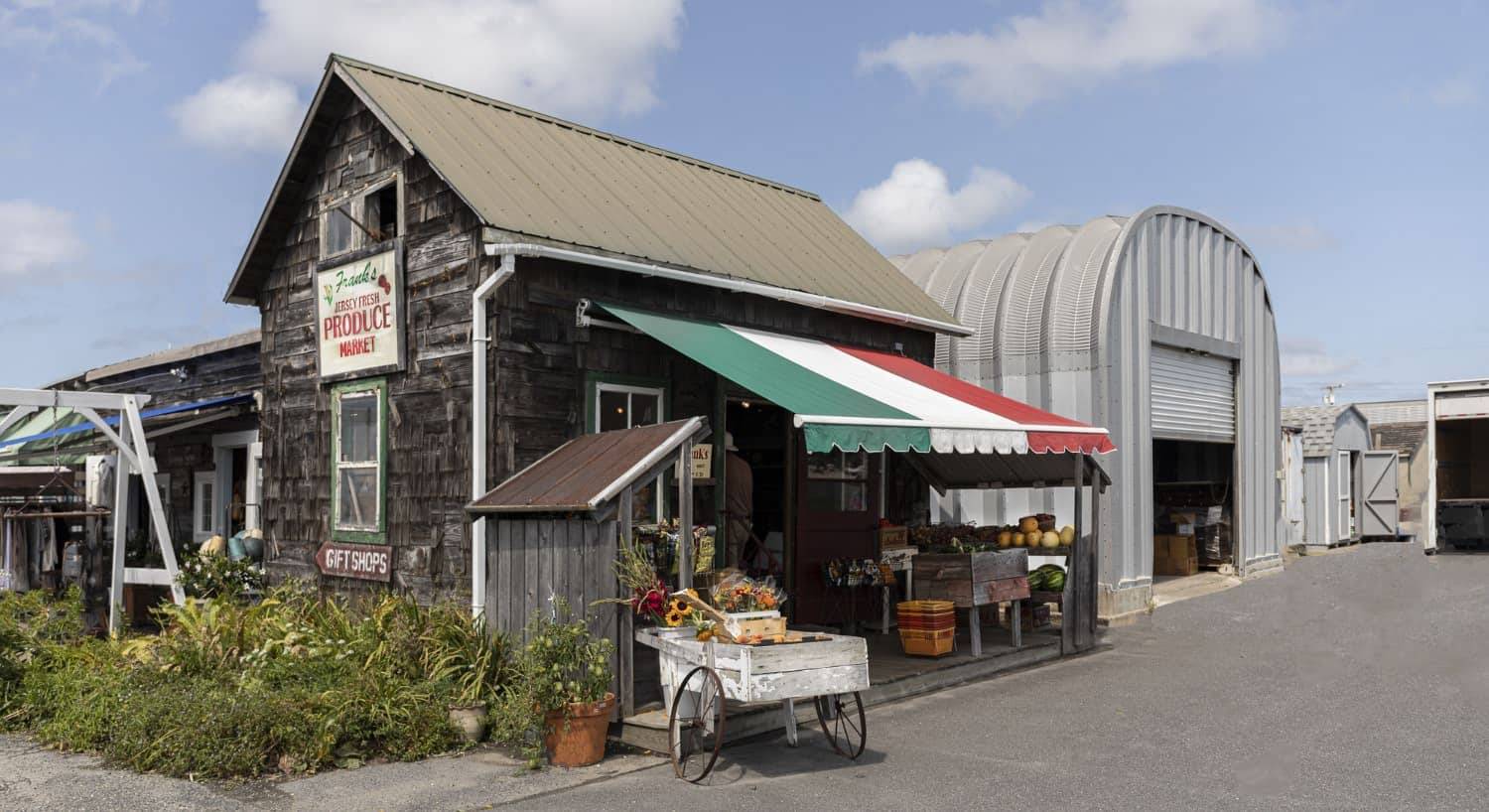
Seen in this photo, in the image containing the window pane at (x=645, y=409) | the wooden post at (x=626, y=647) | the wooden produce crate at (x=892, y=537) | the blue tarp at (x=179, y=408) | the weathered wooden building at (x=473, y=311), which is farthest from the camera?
the blue tarp at (x=179, y=408)

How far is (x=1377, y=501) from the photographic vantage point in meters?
28.3

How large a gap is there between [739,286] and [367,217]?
373cm

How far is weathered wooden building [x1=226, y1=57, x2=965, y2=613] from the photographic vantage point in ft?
33.0

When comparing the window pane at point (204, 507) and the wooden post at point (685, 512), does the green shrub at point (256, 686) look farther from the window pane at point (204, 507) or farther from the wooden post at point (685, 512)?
the window pane at point (204, 507)

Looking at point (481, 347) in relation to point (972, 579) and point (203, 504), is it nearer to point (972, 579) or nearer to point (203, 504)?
point (972, 579)

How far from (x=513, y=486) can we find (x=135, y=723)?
3013 millimetres

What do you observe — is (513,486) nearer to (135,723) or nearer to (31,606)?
(135,723)

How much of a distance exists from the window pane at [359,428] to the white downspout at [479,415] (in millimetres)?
1923

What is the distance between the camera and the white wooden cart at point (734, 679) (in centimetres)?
727

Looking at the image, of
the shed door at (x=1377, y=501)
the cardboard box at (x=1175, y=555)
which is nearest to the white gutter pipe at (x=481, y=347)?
the cardboard box at (x=1175, y=555)

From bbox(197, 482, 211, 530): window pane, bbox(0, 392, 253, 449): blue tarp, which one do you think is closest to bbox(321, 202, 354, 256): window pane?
bbox(0, 392, 253, 449): blue tarp

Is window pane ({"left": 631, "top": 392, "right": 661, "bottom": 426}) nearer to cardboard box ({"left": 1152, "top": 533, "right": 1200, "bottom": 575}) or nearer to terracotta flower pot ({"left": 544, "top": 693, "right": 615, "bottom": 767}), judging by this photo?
terracotta flower pot ({"left": 544, "top": 693, "right": 615, "bottom": 767})

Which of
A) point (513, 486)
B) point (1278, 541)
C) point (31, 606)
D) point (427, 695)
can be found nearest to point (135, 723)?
point (427, 695)

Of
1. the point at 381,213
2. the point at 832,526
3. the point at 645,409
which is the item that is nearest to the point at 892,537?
the point at 832,526
